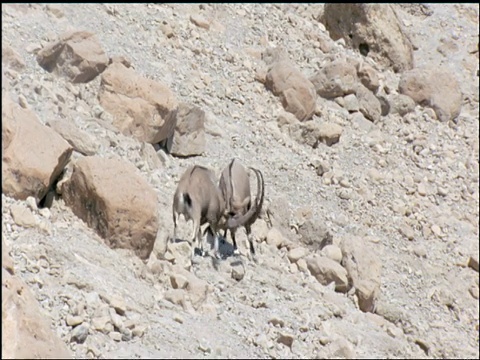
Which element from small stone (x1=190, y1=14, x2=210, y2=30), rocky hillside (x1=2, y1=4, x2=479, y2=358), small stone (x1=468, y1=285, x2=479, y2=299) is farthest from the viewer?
small stone (x1=190, y1=14, x2=210, y2=30)

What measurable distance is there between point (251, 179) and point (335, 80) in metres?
3.50

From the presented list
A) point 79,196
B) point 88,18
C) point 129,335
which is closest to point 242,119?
point 88,18

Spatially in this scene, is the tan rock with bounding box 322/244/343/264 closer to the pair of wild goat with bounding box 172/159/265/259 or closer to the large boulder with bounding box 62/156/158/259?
the pair of wild goat with bounding box 172/159/265/259

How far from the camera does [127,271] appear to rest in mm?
8227

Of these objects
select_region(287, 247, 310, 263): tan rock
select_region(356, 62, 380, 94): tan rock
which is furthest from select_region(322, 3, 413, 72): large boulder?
select_region(287, 247, 310, 263): tan rock

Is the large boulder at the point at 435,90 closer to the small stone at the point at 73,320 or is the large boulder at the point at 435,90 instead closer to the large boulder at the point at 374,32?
the large boulder at the point at 374,32

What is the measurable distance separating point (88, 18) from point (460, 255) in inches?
263

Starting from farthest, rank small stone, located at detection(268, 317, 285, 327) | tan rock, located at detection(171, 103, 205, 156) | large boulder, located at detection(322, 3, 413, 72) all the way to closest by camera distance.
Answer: large boulder, located at detection(322, 3, 413, 72)
tan rock, located at detection(171, 103, 205, 156)
small stone, located at detection(268, 317, 285, 327)

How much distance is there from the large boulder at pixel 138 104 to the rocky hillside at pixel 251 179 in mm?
26

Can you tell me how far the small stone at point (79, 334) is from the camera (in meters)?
6.52

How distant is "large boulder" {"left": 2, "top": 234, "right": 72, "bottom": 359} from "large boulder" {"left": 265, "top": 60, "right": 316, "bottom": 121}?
8270 millimetres

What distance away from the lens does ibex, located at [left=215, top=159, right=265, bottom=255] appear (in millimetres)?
9734

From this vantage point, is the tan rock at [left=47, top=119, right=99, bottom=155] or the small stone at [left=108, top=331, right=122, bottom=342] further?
the tan rock at [left=47, top=119, right=99, bottom=155]

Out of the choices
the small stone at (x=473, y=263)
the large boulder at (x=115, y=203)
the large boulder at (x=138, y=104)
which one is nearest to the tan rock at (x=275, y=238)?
the large boulder at (x=138, y=104)
